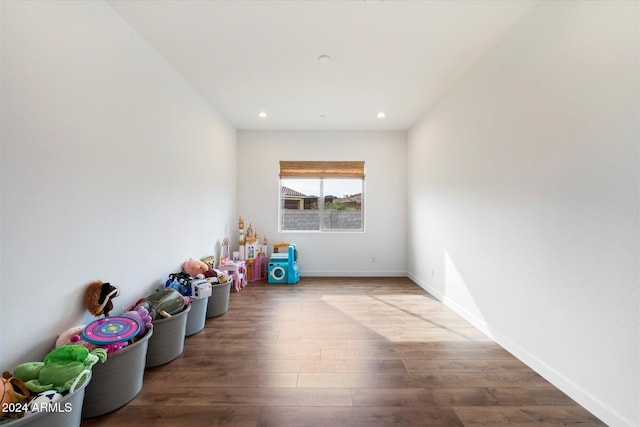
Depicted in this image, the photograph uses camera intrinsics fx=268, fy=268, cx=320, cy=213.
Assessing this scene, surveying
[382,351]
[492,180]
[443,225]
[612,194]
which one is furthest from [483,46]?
[382,351]

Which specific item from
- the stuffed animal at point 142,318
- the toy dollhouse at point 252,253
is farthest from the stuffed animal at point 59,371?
the toy dollhouse at point 252,253

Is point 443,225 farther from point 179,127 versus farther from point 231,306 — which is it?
point 179,127

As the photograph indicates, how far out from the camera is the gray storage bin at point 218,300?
296 cm

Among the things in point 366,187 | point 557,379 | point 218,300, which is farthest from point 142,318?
point 366,187

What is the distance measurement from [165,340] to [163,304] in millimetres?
269

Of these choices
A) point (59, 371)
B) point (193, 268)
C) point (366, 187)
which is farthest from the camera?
point (366, 187)

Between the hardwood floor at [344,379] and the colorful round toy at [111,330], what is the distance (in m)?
0.43

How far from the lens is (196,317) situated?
102 inches

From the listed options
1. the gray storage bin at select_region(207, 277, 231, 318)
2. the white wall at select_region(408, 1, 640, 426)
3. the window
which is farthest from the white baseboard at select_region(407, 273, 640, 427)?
the gray storage bin at select_region(207, 277, 231, 318)

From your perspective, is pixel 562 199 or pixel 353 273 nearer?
pixel 562 199

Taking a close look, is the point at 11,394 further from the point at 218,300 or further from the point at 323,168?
the point at 323,168

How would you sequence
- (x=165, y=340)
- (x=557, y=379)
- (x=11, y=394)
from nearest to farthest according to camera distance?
(x=11, y=394) → (x=557, y=379) → (x=165, y=340)

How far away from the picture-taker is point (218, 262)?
13.1 feet

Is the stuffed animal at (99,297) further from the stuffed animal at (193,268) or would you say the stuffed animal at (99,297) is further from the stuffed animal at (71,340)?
the stuffed animal at (193,268)
